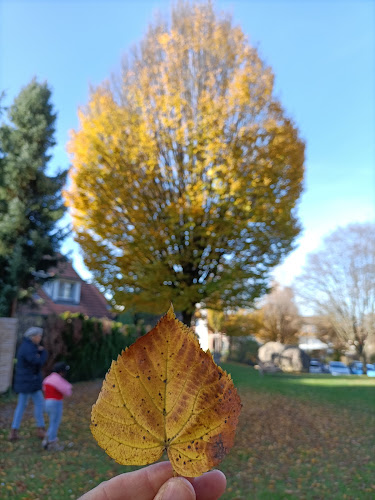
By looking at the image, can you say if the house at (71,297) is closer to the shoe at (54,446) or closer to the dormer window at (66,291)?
the dormer window at (66,291)

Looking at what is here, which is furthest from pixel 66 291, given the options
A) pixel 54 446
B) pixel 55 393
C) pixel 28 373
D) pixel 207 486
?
pixel 207 486

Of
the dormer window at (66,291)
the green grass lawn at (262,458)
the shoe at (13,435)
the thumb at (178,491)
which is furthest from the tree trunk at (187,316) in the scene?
the dormer window at (66,291)

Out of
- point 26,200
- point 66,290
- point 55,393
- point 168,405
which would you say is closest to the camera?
point 168,405

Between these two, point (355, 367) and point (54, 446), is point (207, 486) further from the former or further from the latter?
point (355, 367)

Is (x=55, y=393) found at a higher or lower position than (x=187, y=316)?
lower

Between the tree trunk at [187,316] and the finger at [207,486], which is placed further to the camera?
the tree trunk at [187,316]

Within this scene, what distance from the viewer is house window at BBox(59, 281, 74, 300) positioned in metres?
19.9

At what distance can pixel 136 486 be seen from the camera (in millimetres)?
1097

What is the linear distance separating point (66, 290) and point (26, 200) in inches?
436

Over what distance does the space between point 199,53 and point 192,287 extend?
594cm

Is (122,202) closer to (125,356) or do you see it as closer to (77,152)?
(77,152)

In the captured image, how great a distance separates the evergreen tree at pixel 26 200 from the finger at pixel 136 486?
30.4 feet

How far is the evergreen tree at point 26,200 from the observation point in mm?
9516

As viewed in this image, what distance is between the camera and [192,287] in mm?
8141
